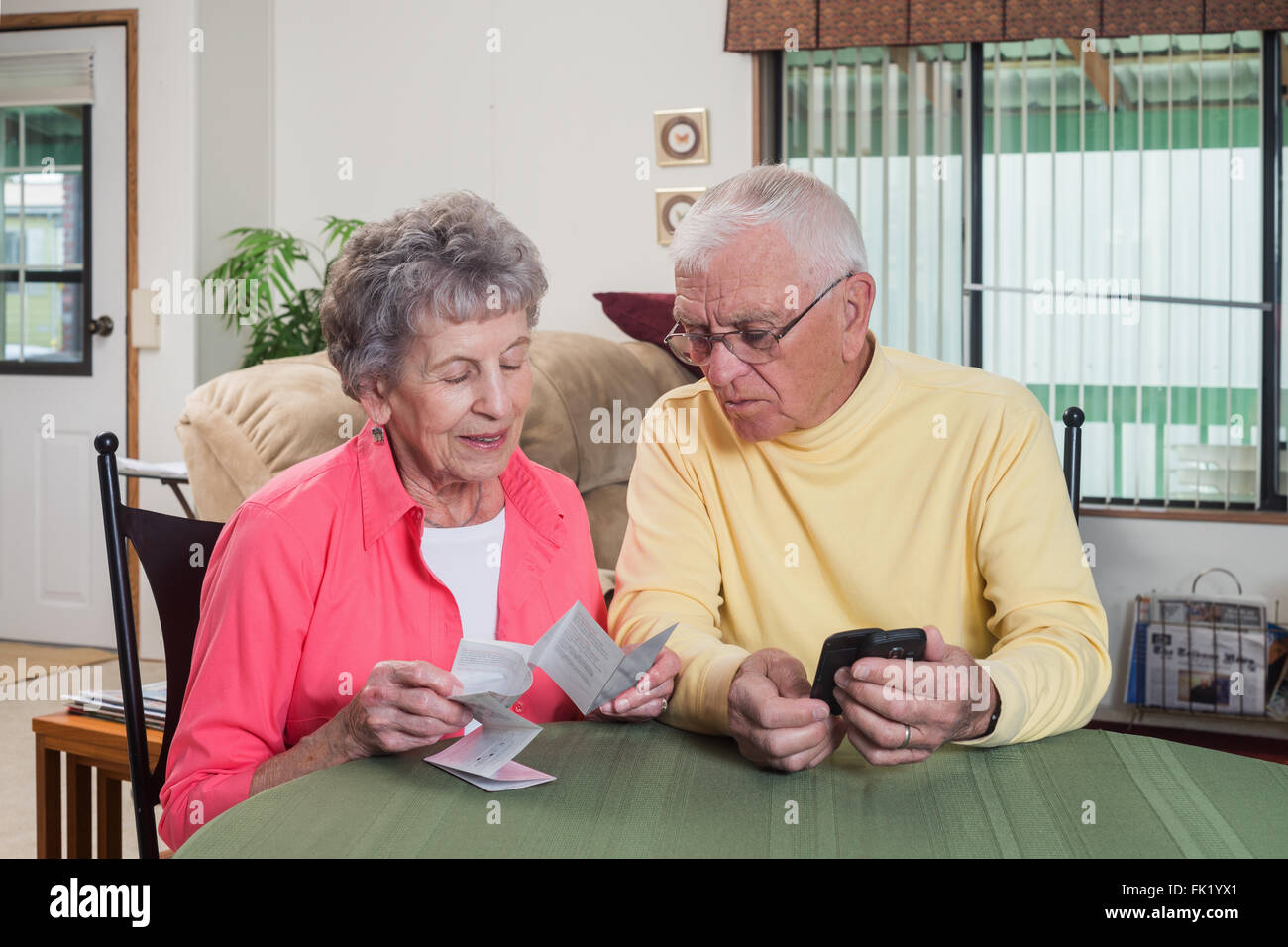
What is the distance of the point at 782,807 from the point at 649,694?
0.26 metres

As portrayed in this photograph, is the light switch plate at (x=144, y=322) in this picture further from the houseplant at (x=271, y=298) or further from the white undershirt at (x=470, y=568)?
the white undershirt at (x=470, y=568)

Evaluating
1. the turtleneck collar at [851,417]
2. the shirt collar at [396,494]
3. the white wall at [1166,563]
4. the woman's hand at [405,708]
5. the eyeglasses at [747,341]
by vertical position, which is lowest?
the white wall at [1166,563]

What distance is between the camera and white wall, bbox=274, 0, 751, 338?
4262mm

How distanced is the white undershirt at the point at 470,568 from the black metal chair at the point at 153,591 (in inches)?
12.2

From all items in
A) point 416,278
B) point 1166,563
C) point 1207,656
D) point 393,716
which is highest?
point 416,278

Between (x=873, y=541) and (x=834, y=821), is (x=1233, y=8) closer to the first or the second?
(x=873, y=541)

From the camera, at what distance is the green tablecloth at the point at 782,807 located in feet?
2.93

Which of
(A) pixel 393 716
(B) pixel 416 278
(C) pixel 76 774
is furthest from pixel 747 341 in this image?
(C) pixel 76 774

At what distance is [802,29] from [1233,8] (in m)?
1.41

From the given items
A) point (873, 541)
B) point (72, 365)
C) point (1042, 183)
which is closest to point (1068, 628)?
point (873, 541)

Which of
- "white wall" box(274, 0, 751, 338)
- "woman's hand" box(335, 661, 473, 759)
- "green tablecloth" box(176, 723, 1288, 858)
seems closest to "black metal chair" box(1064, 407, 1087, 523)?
"green tablecloth" box(176, 723, 1288, 858)

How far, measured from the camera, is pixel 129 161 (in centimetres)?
445

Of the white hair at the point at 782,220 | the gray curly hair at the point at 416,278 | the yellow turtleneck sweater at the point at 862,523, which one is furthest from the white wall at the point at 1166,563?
the gray curly hair at the point at 416,278

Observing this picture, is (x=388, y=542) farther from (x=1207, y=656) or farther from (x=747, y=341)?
(x=1207, y=656)
